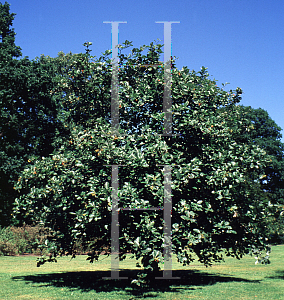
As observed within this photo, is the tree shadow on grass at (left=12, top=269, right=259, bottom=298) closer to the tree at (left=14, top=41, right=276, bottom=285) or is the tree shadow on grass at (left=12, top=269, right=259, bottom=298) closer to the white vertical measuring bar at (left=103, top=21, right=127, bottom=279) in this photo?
the tree at (left=14, top=41, right=276, bottom=285)

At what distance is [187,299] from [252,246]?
11.9 feet

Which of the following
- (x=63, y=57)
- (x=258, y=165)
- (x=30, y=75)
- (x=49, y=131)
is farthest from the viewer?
(x=63, y=57)

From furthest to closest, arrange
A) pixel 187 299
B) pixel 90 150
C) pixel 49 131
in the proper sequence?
pixel 49 131
pixel 90 150
pixel 187 299

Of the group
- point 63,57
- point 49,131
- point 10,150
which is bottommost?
point 10,150

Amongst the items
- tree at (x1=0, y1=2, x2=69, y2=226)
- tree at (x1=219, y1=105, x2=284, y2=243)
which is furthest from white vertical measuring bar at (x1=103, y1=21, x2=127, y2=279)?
tree at (x1=219, y1=105, x2=284, y2=243)

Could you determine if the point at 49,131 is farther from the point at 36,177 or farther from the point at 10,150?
the point at 36,177

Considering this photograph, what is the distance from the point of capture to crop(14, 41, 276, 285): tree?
10938 mm

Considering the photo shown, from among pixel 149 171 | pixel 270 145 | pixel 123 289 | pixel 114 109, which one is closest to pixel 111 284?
pixel 123 289

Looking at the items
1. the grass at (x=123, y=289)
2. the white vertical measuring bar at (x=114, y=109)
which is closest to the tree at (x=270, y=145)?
the grass at (x=123, y=289)

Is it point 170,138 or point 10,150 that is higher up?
point 10,150

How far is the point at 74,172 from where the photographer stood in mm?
11805

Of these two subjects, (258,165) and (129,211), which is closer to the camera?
(129,211)

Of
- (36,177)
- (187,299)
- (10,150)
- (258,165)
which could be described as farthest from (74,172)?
(10,150)

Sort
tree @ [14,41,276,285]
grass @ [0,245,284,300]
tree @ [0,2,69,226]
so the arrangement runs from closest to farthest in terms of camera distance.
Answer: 1. tree @ [14,41,276,285]
2. grass @ [0,245,284,300]
3. tree @ [0,2,69,226]
